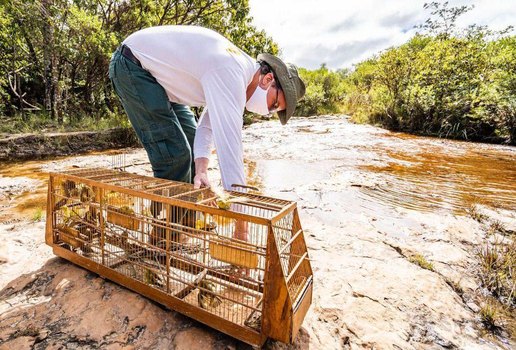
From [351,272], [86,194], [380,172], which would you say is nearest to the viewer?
[86,194]

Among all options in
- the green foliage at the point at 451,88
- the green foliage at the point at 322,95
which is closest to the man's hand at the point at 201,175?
the green foliage at the point at 451,88

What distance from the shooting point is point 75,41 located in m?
7.61

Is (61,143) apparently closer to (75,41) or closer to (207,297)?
(75,41)

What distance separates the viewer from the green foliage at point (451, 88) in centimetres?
963

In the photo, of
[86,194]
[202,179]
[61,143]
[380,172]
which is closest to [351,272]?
[202,179]

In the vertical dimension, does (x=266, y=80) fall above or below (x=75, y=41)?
below

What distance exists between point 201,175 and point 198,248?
44 centimetres

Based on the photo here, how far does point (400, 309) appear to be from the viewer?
170 cm

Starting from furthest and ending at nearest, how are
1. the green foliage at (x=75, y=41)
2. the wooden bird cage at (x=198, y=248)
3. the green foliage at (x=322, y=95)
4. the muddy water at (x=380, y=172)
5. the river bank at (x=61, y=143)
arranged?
1. the green foliage at (x=322, y=95)
2. the green foliage at (x=75, y=41)
3. the river bank at (x=61, y=143)
4. the muddy water at (x=380, y=172)
5. the wooden bird cage at (x=198, y=248)

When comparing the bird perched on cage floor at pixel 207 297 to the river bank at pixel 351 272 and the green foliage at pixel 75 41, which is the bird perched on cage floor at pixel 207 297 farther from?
the green foliage at pixel 75 41

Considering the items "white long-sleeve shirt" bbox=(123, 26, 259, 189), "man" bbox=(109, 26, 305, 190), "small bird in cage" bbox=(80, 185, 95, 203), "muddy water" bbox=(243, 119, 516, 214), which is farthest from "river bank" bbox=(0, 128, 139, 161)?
"white long-sleeve shirt" bbox=(123, 26, 259, 189)

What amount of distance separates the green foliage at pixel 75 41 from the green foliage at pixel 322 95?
37.3 feet

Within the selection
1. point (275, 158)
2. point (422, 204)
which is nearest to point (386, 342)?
point (422, 204)

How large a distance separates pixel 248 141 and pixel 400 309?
26.5ft
